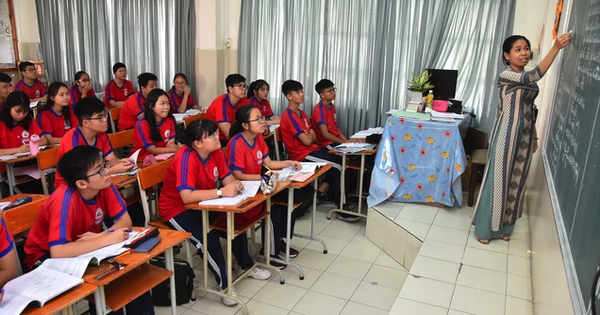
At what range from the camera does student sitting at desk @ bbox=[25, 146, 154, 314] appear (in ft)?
6.58

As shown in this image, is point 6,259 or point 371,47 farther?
point 371,47

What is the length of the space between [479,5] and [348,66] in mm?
1500

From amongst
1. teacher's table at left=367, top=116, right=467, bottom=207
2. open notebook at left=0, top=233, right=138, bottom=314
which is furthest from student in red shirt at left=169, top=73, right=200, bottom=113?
open notebook at left=0, top=233, right=138, bottom=314

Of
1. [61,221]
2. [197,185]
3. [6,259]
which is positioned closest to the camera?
[6,259]

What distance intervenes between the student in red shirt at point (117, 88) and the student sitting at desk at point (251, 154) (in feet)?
11.5

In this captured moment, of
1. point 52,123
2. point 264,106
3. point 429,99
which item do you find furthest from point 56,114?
point 429,99

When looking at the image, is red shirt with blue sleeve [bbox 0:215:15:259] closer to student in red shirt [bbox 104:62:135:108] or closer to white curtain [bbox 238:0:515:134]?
white curtain [bbox 238:0:515:134]

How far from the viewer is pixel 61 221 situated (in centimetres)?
204

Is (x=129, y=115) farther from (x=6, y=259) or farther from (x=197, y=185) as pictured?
(x=6, y=259)

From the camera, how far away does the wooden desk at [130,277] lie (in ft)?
6.07

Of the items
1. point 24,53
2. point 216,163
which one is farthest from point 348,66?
point 24,53

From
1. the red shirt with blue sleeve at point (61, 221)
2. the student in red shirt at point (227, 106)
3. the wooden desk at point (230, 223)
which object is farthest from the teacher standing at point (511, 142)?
the student in red shirt at point (227, 106)

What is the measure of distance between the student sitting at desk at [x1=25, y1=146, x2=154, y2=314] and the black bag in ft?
1.86

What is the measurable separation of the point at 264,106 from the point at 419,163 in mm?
2155
